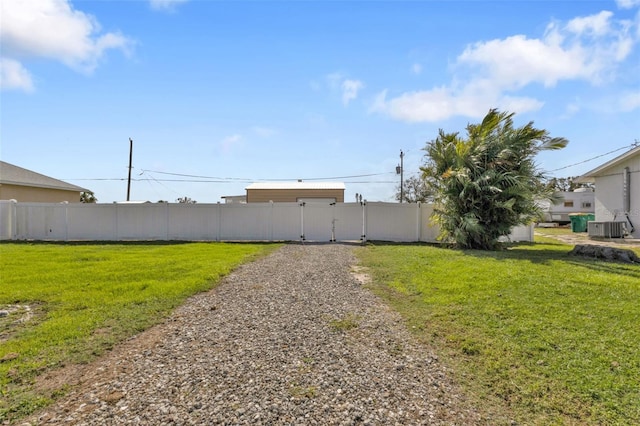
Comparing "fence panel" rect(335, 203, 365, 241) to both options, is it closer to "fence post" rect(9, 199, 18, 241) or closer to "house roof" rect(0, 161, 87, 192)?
"fence post" rect(9, 199, 18, 241)

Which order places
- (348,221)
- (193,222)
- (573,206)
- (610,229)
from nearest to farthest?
1. (348,221)
2. (193,222)
3. (610,229)
4. (573,206)

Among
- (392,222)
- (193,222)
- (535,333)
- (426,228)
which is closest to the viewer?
(535,333)

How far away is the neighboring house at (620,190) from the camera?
608 inches

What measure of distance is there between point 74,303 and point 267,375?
3.63 meters

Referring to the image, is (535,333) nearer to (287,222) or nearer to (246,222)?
(287,222)

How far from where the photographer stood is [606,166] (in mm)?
16422

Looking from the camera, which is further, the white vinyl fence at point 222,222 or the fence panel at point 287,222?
the fence panel at point 287,222

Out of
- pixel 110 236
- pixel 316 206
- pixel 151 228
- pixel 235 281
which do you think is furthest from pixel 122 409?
pixel 110 236

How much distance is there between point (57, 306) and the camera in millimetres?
4711

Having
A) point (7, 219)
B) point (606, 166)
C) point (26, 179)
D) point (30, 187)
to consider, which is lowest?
point (7, 219)

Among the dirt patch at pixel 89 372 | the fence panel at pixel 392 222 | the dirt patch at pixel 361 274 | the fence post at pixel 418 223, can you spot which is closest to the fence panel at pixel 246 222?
the fence panel at pixel 392 222

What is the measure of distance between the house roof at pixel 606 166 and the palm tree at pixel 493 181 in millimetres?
7940

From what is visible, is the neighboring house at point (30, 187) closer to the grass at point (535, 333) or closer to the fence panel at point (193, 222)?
the fence panel at point (193, 222)

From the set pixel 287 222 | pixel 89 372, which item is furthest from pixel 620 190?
pixel 89 372
